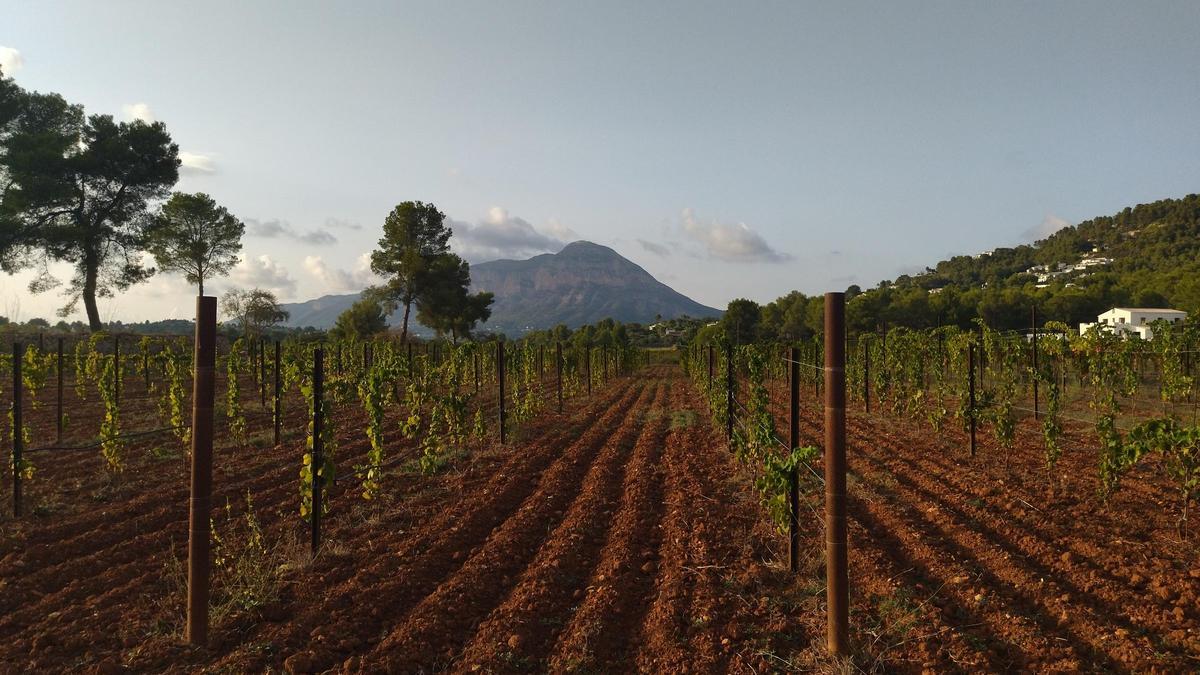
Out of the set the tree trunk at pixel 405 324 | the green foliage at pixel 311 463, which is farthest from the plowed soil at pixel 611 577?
the tree trunk at pixel 405 324

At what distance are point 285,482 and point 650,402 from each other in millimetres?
13102

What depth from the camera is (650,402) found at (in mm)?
19609

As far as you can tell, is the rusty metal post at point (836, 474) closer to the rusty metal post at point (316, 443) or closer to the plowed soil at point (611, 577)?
the plowed soil at point (611, 577)

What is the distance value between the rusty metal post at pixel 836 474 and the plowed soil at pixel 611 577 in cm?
30

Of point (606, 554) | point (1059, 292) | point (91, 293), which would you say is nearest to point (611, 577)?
point (606, 554)

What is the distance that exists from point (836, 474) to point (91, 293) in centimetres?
3653

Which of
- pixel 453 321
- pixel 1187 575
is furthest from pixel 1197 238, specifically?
pixel 1187 575

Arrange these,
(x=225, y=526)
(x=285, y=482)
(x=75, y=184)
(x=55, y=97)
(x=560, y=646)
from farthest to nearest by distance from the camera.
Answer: (x=55, y=97), (x=75, y=184), (x=285, y=482), (x=225, y=526), (x=560, y=646)

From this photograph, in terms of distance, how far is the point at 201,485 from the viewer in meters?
3.72

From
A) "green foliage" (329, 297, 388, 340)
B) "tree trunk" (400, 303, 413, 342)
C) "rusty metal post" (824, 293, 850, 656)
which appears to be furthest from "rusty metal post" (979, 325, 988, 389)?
"green foliage" (329, 297, 388, 340)

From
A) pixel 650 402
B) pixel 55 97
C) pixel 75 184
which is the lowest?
pixel 650 402

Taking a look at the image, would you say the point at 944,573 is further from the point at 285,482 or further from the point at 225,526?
the point at 285,482

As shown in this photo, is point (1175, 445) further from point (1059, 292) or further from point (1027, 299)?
point (1059, 292)

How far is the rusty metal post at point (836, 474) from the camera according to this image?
3385mm
